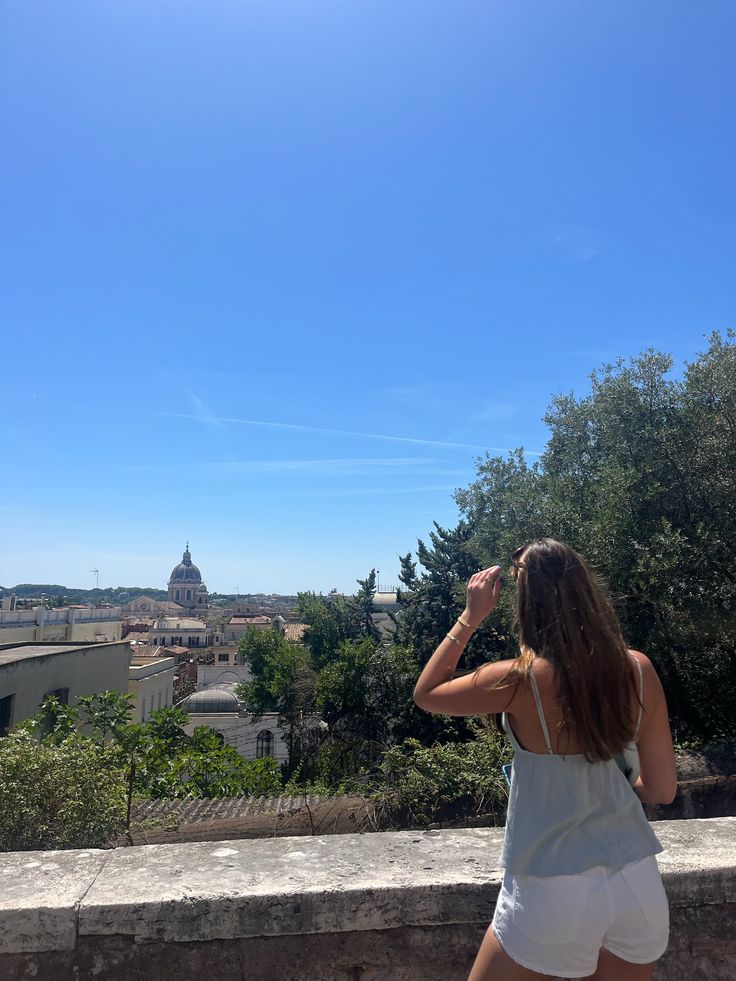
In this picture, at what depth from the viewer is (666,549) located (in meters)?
9.76

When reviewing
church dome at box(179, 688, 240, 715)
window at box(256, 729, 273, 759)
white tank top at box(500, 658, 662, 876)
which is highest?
white tank top at box(500, 658, 662, 876)

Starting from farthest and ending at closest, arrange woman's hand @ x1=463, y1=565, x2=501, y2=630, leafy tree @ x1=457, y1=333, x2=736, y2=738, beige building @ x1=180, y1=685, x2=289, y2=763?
beige building @ x1=180, y1=685, x2=289, y2=763 → leafy tree @ x1=457, y1=333, x2=736, y2=738 → woman's hand @ x1=463, y1=565, x2=501, y2=630

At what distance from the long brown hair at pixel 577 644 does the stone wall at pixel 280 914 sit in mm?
795

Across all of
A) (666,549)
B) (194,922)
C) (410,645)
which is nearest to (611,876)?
(194,922)

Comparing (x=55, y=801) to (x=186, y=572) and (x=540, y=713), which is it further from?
(x=186, y=572)

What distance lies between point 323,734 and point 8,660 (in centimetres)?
1200

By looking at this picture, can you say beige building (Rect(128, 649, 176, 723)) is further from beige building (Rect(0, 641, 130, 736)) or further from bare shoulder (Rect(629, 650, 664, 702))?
bare shoulder (Rect(629, 650, 664, 702))

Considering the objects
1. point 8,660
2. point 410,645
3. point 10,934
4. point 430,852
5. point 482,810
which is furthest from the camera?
point 410,645

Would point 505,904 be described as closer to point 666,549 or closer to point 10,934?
point 10,934

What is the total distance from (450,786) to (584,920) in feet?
16.2

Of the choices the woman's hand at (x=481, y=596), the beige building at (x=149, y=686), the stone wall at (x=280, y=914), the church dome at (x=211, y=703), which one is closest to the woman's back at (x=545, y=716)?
the woman's hand at (x=481, y=596)

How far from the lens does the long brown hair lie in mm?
1450

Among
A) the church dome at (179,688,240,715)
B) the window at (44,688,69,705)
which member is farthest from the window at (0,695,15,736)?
the church dome at (179,688,240,715)

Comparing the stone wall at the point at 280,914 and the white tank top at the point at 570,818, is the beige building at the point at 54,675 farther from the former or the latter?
the white tank top at the point at 570,818
